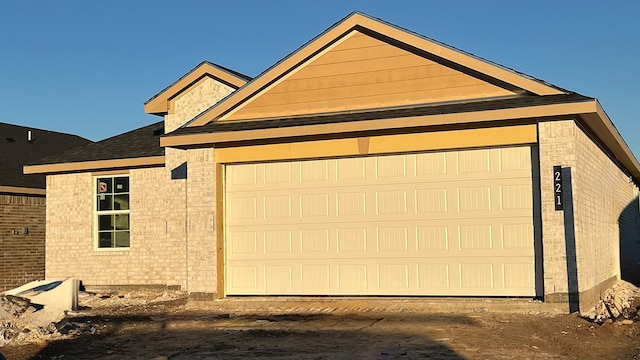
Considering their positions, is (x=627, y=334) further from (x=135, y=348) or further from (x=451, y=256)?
(x=135, y=348)

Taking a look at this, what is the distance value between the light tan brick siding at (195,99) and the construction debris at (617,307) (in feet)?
34.3

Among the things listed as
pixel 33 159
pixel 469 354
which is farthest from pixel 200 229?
pixel 33 159

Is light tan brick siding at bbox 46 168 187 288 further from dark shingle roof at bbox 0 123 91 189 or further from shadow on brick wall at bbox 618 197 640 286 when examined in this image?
shadow on brick wall at bbox 618 197 640 286

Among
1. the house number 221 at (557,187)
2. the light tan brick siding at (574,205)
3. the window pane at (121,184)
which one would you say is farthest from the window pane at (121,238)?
the house number 221 at (557,187)

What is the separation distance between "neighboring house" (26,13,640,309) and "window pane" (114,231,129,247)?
4842 mm

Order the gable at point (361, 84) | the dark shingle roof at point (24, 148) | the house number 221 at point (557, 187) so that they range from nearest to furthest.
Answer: the house number 221 at point (557, 187) → the gable at point (361, 84) → the dark shingle roof at point (24, 148)

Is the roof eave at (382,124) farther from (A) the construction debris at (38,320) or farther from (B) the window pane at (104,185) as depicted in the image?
(B) the window pane at (104,185)

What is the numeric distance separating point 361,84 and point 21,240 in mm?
13451

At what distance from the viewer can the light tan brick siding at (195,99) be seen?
19.4m

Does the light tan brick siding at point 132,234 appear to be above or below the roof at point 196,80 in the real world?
below

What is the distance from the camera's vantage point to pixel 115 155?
19.7 m

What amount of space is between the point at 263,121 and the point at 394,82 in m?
2.85

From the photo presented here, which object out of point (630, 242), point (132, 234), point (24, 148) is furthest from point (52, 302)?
point (630, 242)

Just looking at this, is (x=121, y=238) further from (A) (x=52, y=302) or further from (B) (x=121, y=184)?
(A) (x=52, y=302)
